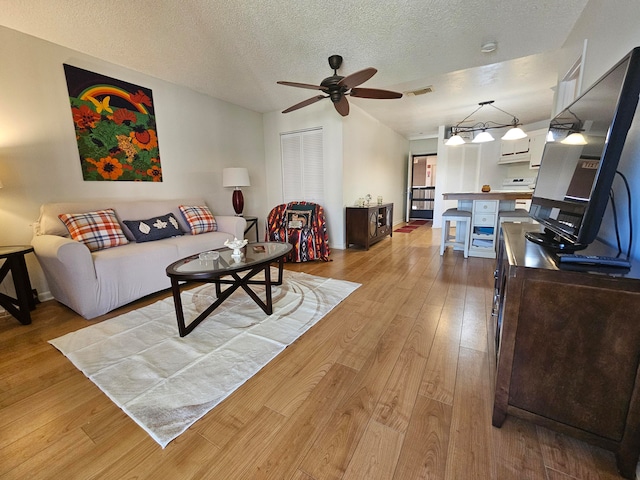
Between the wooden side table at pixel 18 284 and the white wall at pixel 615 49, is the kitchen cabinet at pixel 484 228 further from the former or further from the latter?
the wooden side table at pixel 18 284

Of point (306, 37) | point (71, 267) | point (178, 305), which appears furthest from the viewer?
point (306, 37)

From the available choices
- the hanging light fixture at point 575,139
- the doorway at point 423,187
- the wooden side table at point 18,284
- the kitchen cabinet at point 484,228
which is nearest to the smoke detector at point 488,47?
the hanging light fixture at point 575,139

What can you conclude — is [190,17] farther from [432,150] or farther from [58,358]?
[432,150]

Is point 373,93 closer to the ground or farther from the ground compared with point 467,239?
farther from the ground

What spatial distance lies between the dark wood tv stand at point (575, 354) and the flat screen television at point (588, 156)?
0.79 ft

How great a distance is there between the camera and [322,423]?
3.90 ft

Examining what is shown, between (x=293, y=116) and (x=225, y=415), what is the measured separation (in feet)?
14.6

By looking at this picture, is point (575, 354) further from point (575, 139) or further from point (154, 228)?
point (154, 228)

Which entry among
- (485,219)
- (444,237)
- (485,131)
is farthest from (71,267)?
(485,131)

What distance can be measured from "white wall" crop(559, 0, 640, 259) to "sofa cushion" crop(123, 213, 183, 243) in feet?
11.8

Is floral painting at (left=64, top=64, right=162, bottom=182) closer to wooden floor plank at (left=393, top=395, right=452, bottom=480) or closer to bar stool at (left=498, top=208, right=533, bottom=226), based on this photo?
wooden floor plank at (left=393, top=395, right=452, bottom=480)

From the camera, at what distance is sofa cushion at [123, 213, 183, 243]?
2.79m

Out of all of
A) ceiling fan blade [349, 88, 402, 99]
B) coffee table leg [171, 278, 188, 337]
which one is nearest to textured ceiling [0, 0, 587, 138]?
ceiling fan blade [349, 88, 402, 99]

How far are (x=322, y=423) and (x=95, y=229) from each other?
264 centimetres
